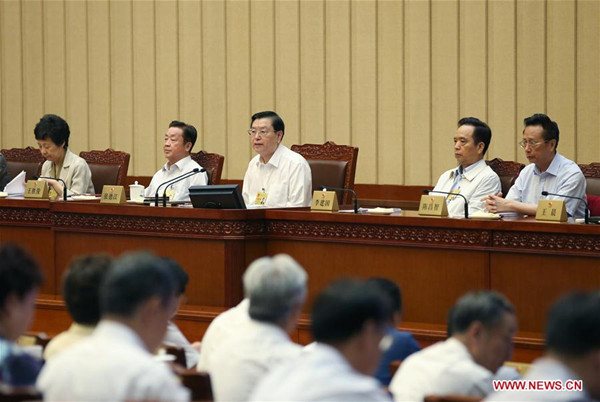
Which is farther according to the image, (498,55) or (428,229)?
(498,55)

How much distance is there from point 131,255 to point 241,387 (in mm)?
621

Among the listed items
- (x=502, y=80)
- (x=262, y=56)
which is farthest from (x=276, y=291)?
(x=262, y=56)

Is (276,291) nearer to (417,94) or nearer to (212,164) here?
(212,164)

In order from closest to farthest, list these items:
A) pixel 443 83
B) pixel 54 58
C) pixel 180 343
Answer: pixel 180 343 → pixel 443 83 → pixel 54 58

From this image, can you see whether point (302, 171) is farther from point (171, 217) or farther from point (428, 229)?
point (428, 229)

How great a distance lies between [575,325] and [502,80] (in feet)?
18.8

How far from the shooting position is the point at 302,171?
248 inches

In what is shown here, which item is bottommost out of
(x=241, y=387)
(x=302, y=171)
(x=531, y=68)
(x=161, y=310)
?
(x=241, y=387)

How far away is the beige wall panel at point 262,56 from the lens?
843cm

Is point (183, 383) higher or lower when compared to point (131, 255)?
lower

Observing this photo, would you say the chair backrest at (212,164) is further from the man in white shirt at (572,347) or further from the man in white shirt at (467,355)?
the man in white shirt at (572,347)

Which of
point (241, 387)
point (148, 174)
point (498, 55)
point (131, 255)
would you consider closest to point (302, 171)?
point (498, 55)

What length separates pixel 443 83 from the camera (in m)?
7.71

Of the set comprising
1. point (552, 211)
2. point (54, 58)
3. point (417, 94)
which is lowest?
point (552, 211)
